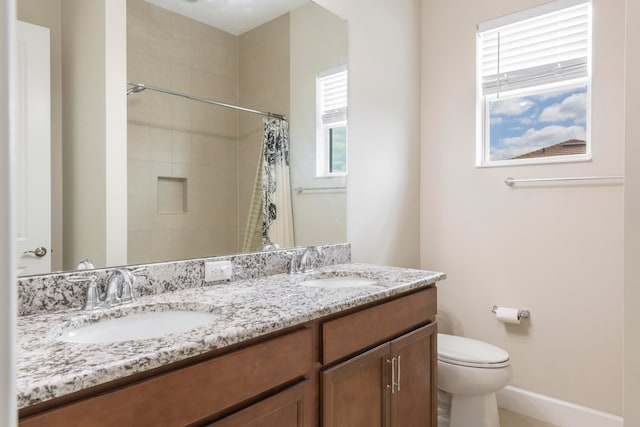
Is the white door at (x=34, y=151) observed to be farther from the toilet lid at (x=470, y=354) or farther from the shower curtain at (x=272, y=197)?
the toilet lid at (x=470, y=354)

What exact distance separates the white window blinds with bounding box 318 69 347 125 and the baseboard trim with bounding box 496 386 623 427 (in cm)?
191

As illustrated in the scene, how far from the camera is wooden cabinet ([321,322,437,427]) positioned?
4.31 ft

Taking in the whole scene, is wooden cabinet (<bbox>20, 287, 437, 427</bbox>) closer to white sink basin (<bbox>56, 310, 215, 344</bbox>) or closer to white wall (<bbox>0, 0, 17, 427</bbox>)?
white sink basin (<bbox>56, 310, 215, 344</bbox>)

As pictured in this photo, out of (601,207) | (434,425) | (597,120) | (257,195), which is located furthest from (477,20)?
(434,425)

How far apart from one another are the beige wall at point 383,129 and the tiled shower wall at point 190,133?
0.59 metres

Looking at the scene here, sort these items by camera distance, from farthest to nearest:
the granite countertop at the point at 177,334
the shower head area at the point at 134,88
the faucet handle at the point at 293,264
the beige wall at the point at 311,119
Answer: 1. the beige wall at the point at 311,119
2. the faucet handle at the point at 293,264
3. the shower head area at the point at 134,88
4. the granite countertop at the point at 177,334

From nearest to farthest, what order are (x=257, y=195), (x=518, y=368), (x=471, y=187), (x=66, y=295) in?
(x=66, y=295) < (x=257, y=195) < (x=518, y=368) < (x=471, y=187)

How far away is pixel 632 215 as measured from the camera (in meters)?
1.45

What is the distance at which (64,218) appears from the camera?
1.27m

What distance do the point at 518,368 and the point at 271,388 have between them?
6.21 feet

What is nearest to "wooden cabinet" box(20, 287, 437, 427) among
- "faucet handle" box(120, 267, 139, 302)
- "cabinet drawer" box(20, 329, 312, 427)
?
"cabinet drawer" box(20, 329, 312, 427)

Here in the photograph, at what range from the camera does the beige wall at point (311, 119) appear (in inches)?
78.7

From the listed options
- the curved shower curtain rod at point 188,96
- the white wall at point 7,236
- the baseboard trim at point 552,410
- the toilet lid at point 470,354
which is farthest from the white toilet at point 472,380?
the white wall at point 7,236

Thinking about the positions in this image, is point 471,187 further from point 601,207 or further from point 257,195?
point 257,195
